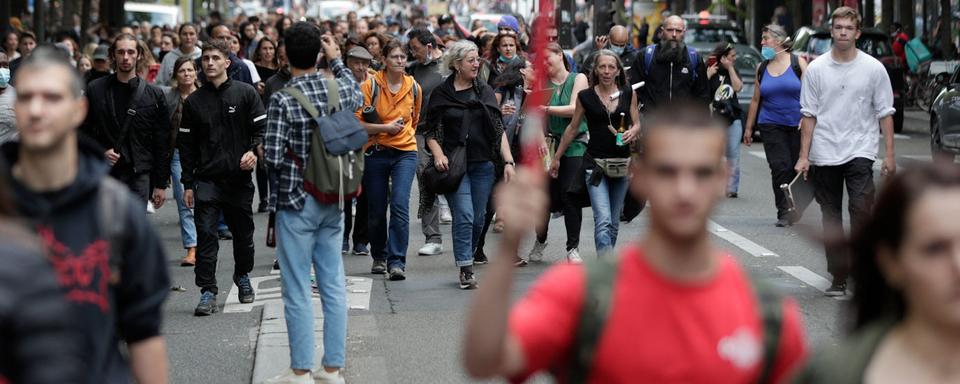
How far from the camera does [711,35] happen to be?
102 ft

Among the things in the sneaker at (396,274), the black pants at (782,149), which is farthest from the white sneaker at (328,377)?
the black pants at (782,149)

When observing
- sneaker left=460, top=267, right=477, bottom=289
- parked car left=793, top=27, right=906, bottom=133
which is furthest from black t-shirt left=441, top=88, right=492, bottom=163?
parked car left=793, top=27, right=906, bottom=133

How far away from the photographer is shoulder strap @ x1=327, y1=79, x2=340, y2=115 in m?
7.58

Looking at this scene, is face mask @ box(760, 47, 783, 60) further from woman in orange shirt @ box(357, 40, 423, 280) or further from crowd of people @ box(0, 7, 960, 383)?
woman in orange shirt @ box(357, 40, 423, 280)

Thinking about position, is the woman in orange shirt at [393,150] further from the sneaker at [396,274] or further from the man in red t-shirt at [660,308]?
the man in red t-shirt at [660,308]

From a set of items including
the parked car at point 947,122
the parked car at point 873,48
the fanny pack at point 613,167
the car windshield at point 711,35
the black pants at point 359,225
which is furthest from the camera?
the car windshield at point 711,35

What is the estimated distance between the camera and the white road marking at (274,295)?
33.0 ft

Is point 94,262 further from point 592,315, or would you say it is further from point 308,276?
point 308,276

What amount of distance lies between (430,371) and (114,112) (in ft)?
11.5

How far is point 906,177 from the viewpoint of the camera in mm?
Answer: 2695

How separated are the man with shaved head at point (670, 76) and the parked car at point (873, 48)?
14.9 m

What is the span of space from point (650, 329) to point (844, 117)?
7101 mm

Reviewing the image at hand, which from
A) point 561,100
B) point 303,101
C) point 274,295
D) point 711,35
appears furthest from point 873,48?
point 303,101

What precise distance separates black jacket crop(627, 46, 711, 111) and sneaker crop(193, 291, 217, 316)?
4186 mm
